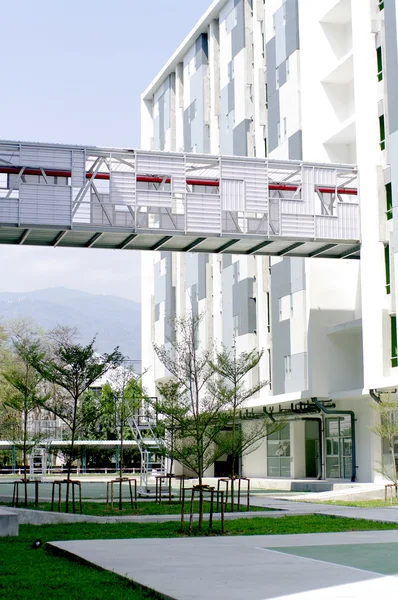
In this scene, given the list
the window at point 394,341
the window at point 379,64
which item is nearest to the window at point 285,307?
the window at point 394,341

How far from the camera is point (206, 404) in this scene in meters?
27.1

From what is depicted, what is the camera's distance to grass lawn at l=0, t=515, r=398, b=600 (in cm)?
1022

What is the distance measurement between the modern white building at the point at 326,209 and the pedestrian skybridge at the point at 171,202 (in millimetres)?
1795

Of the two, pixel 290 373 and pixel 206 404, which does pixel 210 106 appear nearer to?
pixel 290 373

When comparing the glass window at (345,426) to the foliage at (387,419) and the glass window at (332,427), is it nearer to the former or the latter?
the glass window at (332,427)

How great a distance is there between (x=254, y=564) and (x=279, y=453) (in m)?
36.9

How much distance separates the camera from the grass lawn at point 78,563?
10219 millimetres

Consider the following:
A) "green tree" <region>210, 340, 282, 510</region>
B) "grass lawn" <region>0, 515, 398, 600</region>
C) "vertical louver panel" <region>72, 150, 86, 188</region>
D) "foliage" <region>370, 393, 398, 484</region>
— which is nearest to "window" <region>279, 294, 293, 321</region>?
"green tree" <region>210, 340, 282, 510</region>

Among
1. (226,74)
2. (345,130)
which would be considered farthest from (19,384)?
(226,74)

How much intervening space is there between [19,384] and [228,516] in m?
11.1

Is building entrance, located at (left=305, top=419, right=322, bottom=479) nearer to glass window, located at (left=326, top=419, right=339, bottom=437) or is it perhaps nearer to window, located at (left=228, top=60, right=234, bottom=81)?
glass window, located at (left=326, top=419, right=339, bottom=437)

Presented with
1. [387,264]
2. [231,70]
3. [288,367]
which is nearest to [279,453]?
[288,367]

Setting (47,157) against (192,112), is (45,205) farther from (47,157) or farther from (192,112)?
(192,112)

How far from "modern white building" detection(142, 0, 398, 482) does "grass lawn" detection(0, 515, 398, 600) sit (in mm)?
13862
